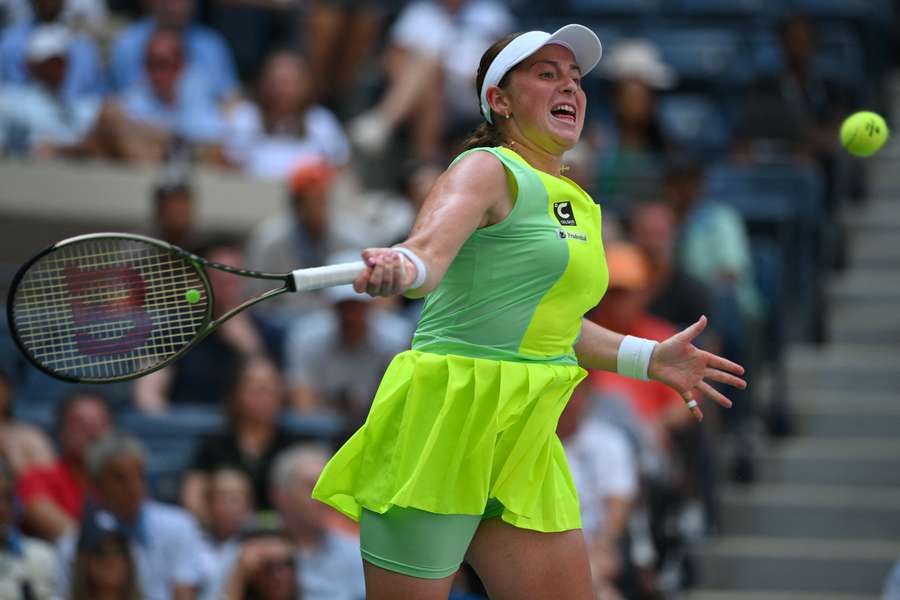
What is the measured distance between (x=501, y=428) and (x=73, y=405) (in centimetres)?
419

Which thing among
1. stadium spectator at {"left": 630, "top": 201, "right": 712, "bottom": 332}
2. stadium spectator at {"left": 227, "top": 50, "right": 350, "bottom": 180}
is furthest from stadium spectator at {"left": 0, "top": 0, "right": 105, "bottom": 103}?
stadium spectator at {"left": 630, "top": 201, "right": 712, "bottom": 332}

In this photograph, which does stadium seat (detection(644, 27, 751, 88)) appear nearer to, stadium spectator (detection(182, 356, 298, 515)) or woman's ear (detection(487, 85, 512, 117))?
stadium spectator (detection(182, 356, 298, 515))

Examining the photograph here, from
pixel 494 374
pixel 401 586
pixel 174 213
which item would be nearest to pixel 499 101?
pixel 494 374

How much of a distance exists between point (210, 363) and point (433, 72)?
3.17 meters

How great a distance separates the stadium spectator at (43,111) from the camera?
1010cm

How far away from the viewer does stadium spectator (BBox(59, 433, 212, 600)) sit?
7.35 meters

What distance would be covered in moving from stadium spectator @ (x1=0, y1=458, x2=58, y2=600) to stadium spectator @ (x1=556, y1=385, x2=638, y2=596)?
2208 mm

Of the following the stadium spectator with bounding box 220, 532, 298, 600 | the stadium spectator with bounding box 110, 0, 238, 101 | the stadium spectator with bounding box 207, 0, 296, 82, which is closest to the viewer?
the stadium spectator with bounding box 220, 532, 298, 600

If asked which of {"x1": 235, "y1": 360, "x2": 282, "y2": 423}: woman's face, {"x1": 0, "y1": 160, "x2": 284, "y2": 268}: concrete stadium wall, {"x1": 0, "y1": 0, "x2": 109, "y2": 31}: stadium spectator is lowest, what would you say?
{"x1": 235, "y1": 360, "x2": 282, "y2": 423}: woman's face

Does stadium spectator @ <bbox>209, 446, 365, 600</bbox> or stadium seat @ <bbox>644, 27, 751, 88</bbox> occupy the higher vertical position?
stadium seat @ <bbox>644, 27, 751, 88</bbox>

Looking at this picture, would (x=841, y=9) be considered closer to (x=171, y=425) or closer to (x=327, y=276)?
(x=171, y=425)

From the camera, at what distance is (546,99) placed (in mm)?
4316

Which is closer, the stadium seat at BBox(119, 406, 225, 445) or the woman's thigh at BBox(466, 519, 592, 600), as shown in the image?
the woman's thigh at BBox(466, 519, 592, 600)

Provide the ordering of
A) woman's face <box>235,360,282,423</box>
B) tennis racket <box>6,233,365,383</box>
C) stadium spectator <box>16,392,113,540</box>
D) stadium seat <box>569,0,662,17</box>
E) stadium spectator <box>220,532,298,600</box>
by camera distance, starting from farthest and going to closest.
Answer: stadium seat <box>569,0,662,17</box> < woman's face <box>235,360,282,423</box> < stadium spectator <box>16,392,113,540</box> < stadium spectator <box>220,532,298,600</box> < tennis racket <box>6,233,365,383</box>
